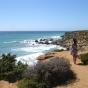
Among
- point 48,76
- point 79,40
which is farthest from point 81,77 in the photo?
point 79,40

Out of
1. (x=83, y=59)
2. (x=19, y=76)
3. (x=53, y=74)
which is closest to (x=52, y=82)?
(x=53, y=74)

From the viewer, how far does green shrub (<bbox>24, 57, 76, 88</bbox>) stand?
1135 cm

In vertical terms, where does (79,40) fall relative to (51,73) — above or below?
below

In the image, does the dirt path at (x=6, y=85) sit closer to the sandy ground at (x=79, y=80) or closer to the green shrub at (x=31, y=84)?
the sandy ground at (x=79, y=80)

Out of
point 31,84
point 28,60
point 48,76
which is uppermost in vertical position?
point 48,76

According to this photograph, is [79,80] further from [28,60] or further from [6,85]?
[28,60]

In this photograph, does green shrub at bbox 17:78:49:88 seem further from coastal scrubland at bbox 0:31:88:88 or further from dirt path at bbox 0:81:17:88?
dirt path at bbox 0:81:17:88

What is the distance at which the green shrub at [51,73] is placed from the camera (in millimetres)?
11345

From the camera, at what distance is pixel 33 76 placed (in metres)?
11.4

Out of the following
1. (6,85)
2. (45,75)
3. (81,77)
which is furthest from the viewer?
(6,85)

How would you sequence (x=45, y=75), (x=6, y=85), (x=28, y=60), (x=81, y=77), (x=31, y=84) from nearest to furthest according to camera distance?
(x=31, y=84) < (x=45, y=75) < (x=81, y=77) < (x=6, y=85) < (x=28, y=60)

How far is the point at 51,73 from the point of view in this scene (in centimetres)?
1166

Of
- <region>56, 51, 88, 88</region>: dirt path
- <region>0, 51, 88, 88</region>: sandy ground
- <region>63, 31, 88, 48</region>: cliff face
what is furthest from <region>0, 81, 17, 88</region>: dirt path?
<region>63, 31, 88, 48</region>: cliff face

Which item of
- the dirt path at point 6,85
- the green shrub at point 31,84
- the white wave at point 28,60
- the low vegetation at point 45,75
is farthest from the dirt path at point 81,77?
the white wave at point 28,60
